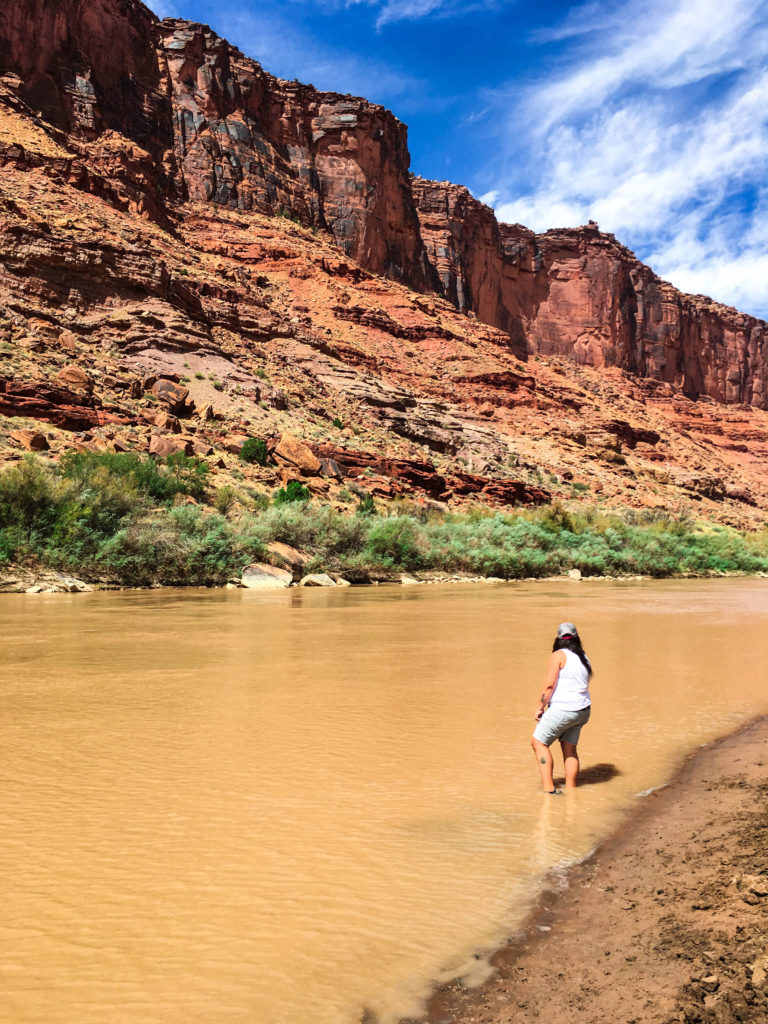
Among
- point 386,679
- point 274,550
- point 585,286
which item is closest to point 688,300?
point 585,286

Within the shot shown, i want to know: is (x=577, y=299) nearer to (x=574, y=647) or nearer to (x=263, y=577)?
(x=263, y=577)

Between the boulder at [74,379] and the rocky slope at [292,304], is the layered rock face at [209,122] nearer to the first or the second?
the rocky slope at [292,304]

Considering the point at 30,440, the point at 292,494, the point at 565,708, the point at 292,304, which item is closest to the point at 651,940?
the point at 565,708

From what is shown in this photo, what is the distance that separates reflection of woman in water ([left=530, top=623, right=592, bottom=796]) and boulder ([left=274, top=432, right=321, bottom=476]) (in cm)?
2493

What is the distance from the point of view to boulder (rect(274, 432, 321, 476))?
29.7m

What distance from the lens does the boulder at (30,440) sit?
2248 cm

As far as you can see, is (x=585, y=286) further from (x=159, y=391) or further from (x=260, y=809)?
(x=260, y=809)

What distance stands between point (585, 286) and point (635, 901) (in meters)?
98.1

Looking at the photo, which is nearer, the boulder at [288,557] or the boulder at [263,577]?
the boulder at [263,577]

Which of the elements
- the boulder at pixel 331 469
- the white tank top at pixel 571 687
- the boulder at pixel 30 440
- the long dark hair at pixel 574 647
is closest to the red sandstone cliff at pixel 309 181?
the boulder at pixel 331 469

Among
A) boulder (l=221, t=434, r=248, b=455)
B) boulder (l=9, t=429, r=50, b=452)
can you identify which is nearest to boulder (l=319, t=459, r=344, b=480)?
boulder (l=221, t=434, r=248, b=455)

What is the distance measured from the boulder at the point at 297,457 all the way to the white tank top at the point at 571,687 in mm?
24980

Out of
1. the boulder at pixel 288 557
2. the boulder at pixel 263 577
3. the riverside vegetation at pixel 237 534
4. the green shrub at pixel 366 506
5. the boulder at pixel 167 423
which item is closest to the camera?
the riverside vegetation at pixel 237 534

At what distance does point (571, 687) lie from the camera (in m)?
5.02
